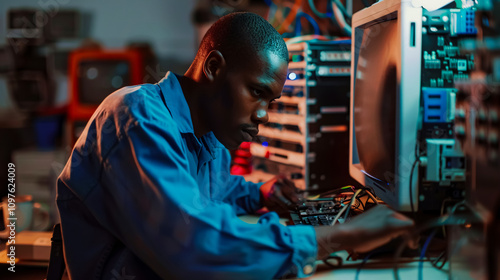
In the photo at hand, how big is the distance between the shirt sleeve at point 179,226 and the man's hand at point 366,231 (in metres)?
0.03

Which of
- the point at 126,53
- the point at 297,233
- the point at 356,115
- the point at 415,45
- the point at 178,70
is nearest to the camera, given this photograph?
the point at 297,233

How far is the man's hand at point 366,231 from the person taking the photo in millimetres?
793

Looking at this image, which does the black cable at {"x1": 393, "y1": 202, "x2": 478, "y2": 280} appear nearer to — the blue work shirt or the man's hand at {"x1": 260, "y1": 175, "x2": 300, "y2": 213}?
the blue work shirt

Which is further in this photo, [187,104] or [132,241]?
[187,104]

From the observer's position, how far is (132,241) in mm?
807

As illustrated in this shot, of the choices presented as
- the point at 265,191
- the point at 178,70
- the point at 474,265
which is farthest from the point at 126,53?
the point at 474,265

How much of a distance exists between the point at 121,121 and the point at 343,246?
1.54 feet

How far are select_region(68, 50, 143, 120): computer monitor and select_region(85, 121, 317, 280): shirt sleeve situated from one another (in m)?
2.47

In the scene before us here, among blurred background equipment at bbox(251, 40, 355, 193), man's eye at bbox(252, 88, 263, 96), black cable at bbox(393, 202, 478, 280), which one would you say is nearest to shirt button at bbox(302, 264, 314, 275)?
black cable at bbox(393, 202, 478, 280)

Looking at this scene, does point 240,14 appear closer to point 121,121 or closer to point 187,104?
point 187,104

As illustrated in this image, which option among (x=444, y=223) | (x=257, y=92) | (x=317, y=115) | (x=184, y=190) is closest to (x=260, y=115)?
(x=257, y=92)

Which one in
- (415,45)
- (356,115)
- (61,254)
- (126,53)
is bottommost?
(61,254)

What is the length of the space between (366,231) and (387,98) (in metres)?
0.39

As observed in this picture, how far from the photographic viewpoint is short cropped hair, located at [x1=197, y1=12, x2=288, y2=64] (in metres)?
0.97
